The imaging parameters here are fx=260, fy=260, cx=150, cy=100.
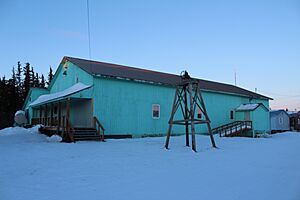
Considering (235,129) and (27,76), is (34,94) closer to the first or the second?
(235,129)

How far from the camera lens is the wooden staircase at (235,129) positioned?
933 inches

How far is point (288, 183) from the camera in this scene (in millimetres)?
5930

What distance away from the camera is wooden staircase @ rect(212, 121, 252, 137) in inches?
933

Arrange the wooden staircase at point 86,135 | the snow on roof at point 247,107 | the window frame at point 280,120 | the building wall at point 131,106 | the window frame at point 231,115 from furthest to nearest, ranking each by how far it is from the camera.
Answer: the window frame at point 280,120
the window frame at point 231,115
the snow on roof at point 247,107
the building wall at point 131,106
the wooden staircase at point 86,135

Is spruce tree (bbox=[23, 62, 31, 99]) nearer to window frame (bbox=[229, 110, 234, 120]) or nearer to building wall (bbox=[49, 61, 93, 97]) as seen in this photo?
building wall (bbox=[49, 61, 93, 97])

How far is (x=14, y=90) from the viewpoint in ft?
141

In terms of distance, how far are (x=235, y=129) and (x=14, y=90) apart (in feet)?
118

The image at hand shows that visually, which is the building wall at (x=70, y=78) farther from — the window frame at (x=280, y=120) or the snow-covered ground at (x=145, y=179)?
the window frame at (x=280, y=120)

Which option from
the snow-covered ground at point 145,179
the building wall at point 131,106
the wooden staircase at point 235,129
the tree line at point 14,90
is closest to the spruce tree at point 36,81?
the tree line at point 14,90

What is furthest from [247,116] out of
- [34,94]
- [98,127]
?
[34,94]

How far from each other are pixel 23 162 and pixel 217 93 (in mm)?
21015

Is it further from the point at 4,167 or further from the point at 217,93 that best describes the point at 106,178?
the point at 217,93

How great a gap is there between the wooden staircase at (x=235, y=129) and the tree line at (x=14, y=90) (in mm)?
29033

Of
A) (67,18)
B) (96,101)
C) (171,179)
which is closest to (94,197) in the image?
(171,179)
